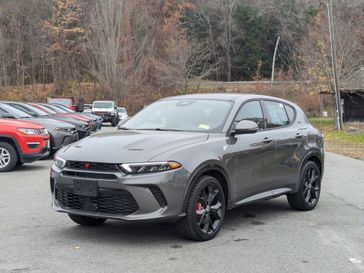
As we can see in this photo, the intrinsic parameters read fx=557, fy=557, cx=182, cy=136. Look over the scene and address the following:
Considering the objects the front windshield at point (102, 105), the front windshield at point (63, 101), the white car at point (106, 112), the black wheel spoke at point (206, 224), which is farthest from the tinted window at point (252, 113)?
the front windshield at point (102, 105)

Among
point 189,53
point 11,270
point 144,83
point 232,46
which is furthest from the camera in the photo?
point 232,46

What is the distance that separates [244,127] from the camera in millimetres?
6711

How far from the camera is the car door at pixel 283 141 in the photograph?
24.8 ft

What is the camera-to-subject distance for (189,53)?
197 feet

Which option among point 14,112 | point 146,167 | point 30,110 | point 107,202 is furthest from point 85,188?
point 30,110

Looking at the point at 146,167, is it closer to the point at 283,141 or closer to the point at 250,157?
the point at 250,157

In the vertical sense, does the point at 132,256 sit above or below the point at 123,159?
below

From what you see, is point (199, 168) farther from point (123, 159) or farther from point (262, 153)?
point (262, 153)

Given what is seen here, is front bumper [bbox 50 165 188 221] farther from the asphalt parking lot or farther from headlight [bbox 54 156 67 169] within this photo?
the asphalt parking lot

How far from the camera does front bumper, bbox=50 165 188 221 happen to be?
5715mm

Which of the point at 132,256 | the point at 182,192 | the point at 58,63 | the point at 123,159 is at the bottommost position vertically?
the point at 132,256

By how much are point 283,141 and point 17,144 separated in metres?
6.99

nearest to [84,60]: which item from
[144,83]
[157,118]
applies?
[144,83]

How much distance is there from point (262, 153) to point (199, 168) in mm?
1418
